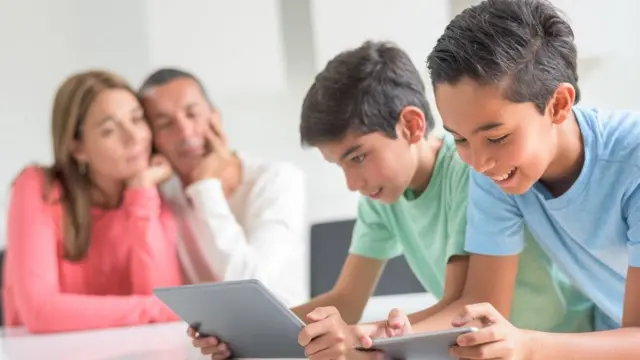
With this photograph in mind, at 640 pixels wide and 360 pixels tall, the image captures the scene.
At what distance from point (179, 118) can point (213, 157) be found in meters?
0.14

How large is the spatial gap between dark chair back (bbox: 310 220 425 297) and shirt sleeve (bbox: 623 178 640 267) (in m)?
1.05

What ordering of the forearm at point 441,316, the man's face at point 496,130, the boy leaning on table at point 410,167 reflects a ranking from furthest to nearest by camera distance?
1. the boy leaning on table at point 410,167
2. the forearm at point 441,316
3. the man's face at point 496,130

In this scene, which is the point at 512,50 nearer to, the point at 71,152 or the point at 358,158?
the point at 358,158

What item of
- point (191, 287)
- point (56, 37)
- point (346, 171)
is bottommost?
point (191, 287)

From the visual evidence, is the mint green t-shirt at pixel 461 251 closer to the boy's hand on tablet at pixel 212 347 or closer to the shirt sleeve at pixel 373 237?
the shirt sleeve at pixel 373 237

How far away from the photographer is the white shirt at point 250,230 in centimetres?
187

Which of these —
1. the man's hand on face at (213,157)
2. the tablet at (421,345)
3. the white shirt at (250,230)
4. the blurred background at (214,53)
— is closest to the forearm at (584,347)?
the tablet at (421,345)

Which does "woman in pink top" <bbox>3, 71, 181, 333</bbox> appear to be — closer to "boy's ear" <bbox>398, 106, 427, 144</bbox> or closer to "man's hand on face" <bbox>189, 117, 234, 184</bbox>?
"man's hand on face" <bbox>189, 117, 234, 184</bbox>

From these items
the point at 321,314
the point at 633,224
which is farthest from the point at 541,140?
the point at 321,314

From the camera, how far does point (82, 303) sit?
174cm

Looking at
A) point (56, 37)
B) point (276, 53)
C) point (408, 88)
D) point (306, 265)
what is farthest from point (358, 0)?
point (56, 37)

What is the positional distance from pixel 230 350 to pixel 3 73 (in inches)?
72.7

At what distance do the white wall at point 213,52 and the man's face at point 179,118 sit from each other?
434 mm

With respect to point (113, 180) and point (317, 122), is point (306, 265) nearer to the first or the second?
point (113, 180)
